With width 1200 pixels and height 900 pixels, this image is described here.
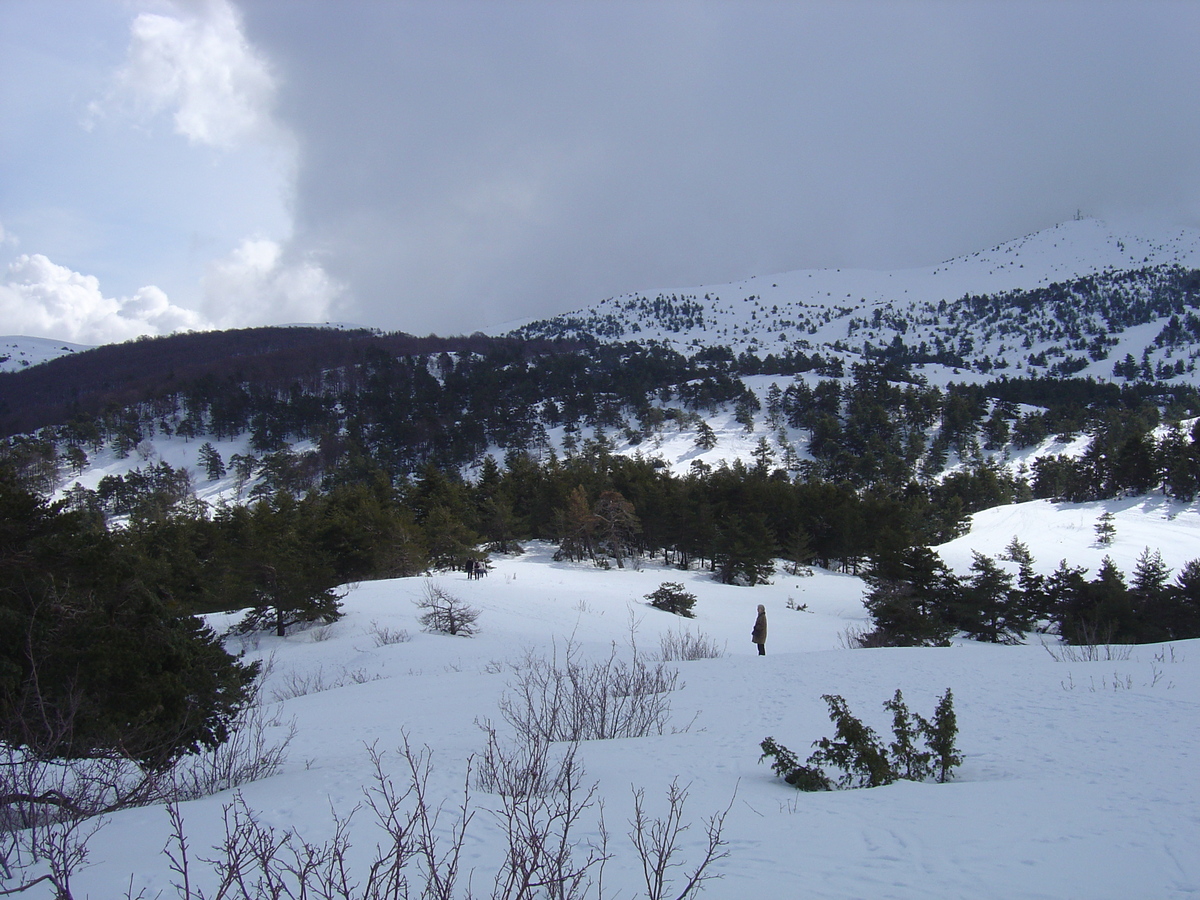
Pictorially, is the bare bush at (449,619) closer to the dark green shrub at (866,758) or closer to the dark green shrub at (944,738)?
the dark green shrub at (866,758)

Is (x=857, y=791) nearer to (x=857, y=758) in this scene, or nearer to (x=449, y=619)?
(x=857, y=758)

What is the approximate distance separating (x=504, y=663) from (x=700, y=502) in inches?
1276

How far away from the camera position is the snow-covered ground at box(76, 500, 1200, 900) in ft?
11.2

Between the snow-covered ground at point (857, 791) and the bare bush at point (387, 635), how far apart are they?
8.31 ft

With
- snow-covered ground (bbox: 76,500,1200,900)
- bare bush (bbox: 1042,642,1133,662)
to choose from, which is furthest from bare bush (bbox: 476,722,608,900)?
bare bush (bbox: 1042,642,1133,662)

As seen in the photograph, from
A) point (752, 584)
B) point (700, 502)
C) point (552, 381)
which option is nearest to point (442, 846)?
point (752, 584)

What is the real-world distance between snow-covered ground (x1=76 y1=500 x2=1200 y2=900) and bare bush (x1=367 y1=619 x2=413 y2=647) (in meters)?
2.53

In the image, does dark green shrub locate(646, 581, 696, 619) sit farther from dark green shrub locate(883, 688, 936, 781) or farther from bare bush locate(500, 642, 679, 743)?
dark green shrub locate(883, 688, 936, 781)

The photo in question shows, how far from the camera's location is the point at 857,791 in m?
4.93

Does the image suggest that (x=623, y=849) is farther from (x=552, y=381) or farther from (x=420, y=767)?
(x=552, y=381)

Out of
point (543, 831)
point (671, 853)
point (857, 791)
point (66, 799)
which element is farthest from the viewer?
point (857, 791)

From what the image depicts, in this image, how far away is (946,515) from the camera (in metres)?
55.5

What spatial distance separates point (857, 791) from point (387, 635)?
53.2 feet

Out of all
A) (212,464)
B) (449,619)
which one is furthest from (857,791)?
(212,464)
